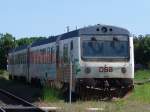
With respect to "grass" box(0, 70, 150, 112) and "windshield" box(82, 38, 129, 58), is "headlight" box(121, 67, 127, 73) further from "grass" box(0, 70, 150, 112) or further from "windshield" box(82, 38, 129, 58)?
"grass" box(0, 70, 150, 112)

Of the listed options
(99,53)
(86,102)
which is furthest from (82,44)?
(86,102)

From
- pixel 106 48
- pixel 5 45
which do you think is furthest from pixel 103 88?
pixel 5 45

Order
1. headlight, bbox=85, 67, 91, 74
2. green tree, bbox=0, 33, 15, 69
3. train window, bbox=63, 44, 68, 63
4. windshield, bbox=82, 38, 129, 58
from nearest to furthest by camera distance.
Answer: headlight, bbox=85, 67, 91, 74
windshield, bbox=82, 38, 129, 58
train window, bbox=63, 44, 68, 63
green tree, bbox=0, 33, 15, 69

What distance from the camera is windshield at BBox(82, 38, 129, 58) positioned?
71.2 ft

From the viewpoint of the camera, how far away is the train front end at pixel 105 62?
2153 centimetres

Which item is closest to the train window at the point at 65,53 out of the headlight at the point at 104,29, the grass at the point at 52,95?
the grass at the point at 52,95

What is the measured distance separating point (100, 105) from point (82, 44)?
3.09 meters

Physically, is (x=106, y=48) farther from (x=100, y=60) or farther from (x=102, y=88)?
(x=102, y=88)

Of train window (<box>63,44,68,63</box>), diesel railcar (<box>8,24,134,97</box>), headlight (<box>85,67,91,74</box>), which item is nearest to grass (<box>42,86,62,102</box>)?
diesel railcar (<box>8,24,134,97</box>)

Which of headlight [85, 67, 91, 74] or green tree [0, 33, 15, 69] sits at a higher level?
green tree [0, 33, 15, 69]

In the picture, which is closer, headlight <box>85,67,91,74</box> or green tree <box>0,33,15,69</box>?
headlight <box>85,67,91,74</box>

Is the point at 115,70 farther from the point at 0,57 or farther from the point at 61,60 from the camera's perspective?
the point at 0,57

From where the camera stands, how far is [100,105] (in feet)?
63.9

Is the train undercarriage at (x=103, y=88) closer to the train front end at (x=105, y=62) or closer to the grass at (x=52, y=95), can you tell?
the train front end at (x=105, y=62)
